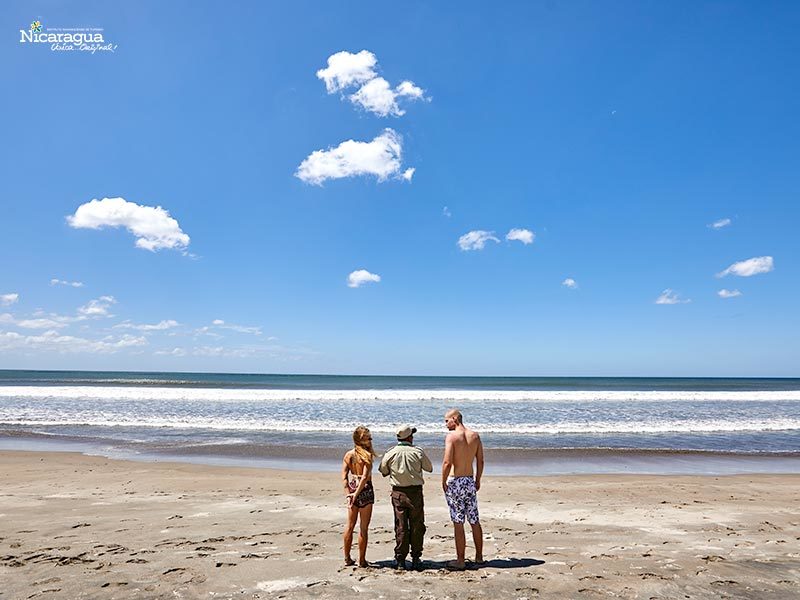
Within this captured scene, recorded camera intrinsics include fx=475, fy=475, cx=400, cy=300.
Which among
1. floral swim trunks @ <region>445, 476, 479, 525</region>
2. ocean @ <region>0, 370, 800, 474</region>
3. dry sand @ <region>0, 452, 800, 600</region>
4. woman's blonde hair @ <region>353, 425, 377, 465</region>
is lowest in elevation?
ocean @ <region>0, 370, 800, 474</region>

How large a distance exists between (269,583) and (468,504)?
7.86 ft

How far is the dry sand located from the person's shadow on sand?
1.4 inches

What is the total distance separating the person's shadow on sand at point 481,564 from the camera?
18.5 feet

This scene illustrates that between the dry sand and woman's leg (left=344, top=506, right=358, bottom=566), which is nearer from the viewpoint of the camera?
the dry sand

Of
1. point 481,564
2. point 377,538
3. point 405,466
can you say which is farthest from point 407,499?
point 377,538

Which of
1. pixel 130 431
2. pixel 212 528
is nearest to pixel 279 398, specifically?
pixel 130 431

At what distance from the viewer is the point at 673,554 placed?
6.20 metres

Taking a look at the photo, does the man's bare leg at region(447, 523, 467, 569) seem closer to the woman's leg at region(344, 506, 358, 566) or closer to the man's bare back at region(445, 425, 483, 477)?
the man's bare back at region(445, 425, 483, 477)

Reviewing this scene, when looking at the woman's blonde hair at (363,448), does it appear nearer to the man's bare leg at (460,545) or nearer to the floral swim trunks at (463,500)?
the floral swim trunks at (463,500)

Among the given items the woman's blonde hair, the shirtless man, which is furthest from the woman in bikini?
the shirtless man

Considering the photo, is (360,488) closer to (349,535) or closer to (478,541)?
(349,535)

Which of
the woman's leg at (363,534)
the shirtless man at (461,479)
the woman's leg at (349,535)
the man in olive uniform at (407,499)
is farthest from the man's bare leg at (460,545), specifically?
the woman's leg at (349,535)

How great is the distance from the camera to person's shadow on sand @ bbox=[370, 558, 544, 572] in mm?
5652

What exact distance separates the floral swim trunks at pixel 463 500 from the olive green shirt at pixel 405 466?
478 millimetres
